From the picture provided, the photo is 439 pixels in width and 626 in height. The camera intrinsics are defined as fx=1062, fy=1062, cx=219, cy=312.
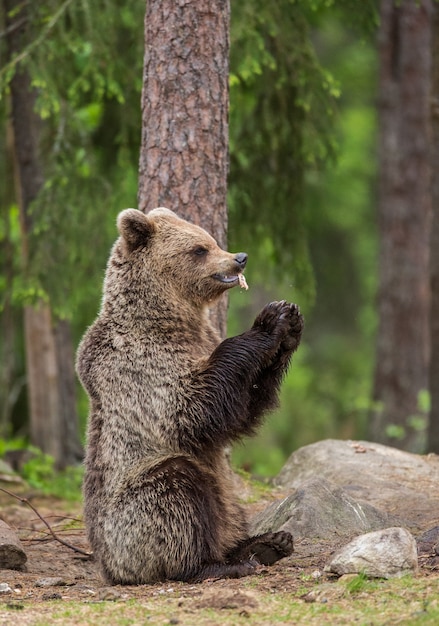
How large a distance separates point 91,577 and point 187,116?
11.2 ft

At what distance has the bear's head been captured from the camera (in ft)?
22.3

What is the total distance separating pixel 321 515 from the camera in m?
7.09

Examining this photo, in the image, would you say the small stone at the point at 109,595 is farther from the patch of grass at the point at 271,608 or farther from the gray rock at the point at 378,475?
the gray rock at the point at 378,475

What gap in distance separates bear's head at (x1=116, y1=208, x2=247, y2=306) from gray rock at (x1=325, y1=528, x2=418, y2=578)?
1.96 m

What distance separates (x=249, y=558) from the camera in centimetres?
638

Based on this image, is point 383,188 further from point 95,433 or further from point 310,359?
point 310,359

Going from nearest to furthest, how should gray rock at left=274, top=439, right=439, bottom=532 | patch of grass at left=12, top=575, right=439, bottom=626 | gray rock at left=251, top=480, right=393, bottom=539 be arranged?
patch of grass at left=12, top=575, right=439, bottom=626 < gray rock at left=251, top=480, right=393, bottom=539 < gray rock at left=274, top=439, right=439, bottom=532

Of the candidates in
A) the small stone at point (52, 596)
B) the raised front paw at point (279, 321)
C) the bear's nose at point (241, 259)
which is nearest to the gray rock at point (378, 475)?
the raised front paw at point (279, 321)

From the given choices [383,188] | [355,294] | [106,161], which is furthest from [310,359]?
[106,161]

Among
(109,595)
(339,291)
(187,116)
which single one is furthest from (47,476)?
(339,291)

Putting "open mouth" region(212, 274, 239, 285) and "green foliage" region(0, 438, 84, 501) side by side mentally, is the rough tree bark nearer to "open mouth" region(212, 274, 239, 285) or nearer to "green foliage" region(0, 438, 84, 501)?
"green foliage" region(0, 438, 84, 501)

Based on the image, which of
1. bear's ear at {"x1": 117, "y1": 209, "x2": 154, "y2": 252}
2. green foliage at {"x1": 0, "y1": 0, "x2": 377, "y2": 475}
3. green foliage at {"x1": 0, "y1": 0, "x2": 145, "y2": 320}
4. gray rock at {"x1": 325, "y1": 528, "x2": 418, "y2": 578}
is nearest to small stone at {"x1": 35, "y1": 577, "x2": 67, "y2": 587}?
gray rock at {"x1": 325, "y1": 528, "x2": 418, "y2": 578}

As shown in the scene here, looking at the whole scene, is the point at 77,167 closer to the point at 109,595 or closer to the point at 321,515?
the point at 321,515

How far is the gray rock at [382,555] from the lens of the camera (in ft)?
18.0
